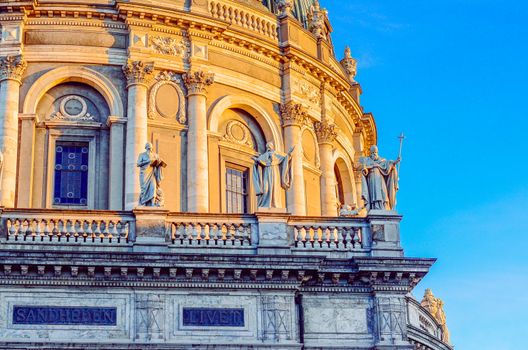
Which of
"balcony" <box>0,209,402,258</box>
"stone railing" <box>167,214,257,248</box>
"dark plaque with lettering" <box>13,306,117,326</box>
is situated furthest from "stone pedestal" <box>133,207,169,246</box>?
"dark plaque with lettering" <box>13,306,117,326</box>

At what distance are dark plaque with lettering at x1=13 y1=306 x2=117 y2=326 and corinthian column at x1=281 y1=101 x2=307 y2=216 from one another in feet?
41.9

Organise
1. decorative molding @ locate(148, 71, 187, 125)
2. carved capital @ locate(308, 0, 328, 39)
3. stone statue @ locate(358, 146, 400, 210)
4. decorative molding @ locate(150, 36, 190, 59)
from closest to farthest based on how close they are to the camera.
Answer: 1. stone statue @ locate(358, 146, 400, 210)
2. decorative molding @ locate(148, 71, 187, 125)
3. decorative molding @ locate(150, 36, 190, 59)
4. carved capital @ locate(308, 0, 328, 39)

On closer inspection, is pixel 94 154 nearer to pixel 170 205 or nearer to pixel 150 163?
pixel 170 205

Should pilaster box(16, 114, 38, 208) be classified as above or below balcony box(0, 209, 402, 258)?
above

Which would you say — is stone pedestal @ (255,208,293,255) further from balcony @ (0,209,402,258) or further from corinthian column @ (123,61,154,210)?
corinthian column @ (123,61,154,210)

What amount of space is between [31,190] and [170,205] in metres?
4.26

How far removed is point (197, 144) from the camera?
35.6m

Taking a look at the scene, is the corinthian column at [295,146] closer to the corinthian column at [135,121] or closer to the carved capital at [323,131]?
the carved capital at [323,131]

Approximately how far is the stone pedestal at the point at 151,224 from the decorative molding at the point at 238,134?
10.8m

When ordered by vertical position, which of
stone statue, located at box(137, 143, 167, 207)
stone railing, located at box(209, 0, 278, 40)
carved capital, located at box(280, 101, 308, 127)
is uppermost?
stone railing, located at box(209, 0, 278, 40)

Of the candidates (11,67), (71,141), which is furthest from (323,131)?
(11,67)

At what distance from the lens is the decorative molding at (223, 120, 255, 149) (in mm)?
37594

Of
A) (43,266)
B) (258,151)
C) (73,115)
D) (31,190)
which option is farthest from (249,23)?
(43,266)

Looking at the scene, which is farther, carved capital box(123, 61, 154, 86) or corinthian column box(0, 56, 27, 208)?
carved capital box(123, 61, 154, 86)
